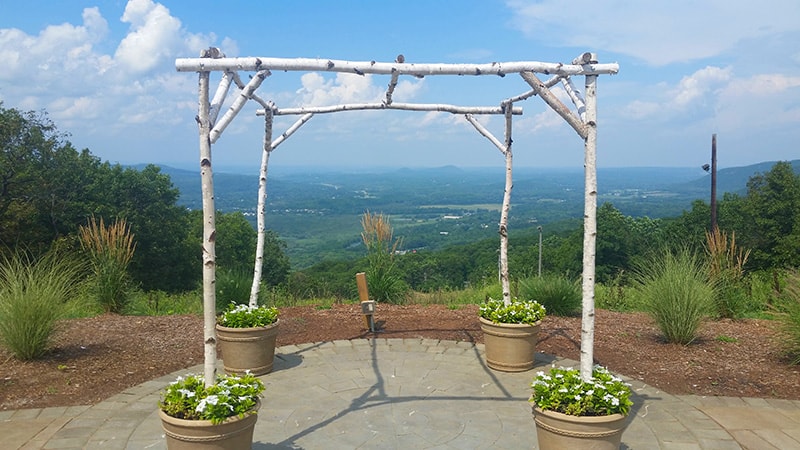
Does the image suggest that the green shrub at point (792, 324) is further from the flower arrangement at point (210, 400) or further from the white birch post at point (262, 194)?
the white birch post at point (262, 194)

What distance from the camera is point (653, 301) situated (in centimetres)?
573

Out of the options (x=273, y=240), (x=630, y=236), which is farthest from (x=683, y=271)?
(x=273, y=240)

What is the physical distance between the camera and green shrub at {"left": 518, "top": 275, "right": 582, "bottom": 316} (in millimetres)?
7000

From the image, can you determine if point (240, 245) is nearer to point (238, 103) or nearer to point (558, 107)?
point (238, 103)

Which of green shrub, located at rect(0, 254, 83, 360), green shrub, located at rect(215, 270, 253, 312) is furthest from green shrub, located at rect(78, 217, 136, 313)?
green shrub, located at rect(0, 254, 83, 360)

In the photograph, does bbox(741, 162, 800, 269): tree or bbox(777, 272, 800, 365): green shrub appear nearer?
bbox(777, 272, 800, 365): green shrub

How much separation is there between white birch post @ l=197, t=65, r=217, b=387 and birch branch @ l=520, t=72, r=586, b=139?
211 centimetres

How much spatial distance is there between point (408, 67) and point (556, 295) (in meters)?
4.52

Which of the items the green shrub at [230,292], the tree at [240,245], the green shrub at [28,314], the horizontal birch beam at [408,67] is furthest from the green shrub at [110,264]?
the tree at [240,245]

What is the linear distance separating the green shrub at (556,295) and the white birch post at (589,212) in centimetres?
377

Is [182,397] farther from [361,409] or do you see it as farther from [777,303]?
[777,303]

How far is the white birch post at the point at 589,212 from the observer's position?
3258 mm

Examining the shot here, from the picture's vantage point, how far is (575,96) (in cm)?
344

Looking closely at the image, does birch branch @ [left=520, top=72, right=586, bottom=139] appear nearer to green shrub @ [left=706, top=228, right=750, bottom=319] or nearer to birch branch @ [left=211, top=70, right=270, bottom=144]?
birch branch @ [left=211, top=70, right=270, bottom=144]
